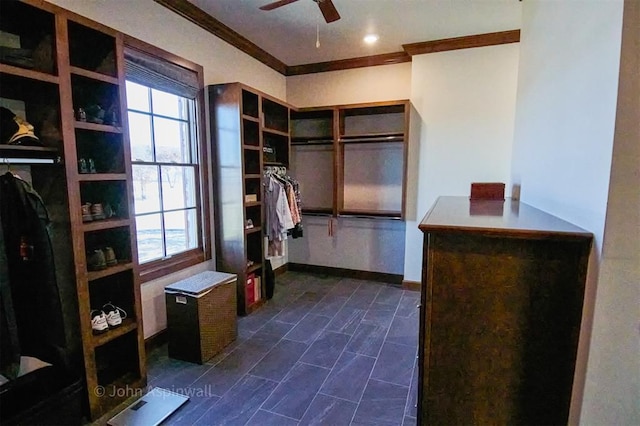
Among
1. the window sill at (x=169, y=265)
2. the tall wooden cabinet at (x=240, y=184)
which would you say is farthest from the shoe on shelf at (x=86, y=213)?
the tall wooden cabinet at (x=240, y=184)

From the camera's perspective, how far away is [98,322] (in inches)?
75.7

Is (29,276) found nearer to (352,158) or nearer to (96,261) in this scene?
(96,261)

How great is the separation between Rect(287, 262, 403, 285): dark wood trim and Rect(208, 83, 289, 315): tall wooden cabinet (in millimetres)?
1203

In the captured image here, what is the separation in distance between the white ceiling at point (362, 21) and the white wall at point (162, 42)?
0.23 m

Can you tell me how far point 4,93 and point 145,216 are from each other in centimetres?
116

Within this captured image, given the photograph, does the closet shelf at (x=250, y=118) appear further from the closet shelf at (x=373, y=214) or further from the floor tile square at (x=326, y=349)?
the floor tile square at (x=326, y=349)

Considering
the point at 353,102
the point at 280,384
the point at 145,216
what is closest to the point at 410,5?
the point at 353,102

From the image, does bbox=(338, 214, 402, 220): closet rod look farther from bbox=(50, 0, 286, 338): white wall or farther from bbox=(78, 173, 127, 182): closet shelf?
bbox=(78, 173, 127, 182): closet shelf

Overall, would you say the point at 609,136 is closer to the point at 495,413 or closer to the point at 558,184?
the point at 558,184

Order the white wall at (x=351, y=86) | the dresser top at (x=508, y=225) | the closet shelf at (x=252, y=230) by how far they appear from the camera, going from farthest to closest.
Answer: the white wall at (x=351, y=86) < the closet shelf at (x=252, y=230) < the dresser top at (x=508, y=225)

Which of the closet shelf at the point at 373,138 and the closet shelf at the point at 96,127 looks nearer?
the closet shelf at the point at 96,127

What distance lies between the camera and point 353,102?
417cm

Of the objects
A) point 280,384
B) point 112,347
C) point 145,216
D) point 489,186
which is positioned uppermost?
point 489,186

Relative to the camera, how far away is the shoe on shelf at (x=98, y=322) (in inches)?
74.9
